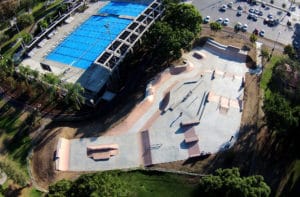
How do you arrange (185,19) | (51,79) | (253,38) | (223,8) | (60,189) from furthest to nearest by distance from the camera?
(223,8) < (253,38) < (185,19) < (51,79) < (60,189)

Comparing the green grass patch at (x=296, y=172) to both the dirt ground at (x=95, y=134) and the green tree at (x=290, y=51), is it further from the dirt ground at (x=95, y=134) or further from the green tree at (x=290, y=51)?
the green tree at (x=290, y=51)

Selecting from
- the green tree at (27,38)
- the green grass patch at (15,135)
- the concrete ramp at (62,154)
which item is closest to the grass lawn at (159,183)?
the concrete ramp at (62,154)

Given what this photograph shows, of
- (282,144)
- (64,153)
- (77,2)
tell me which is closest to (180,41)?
(282,144)

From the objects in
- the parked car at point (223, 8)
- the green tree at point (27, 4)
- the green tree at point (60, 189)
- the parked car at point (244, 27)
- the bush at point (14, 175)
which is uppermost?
the parked car at point (223, 8)

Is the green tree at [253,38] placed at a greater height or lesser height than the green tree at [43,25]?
greater

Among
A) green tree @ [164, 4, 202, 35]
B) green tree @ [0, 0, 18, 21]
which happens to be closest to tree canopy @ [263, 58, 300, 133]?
green tree @ [164, 4, 202, 35]

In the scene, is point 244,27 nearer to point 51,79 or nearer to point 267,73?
point 267,73

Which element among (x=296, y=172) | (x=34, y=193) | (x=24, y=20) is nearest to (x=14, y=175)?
(x=34, y=193)

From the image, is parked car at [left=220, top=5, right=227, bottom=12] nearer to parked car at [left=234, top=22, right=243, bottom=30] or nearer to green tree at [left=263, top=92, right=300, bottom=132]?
parked car at [left=234, top=22, right=243, bottom=30]
